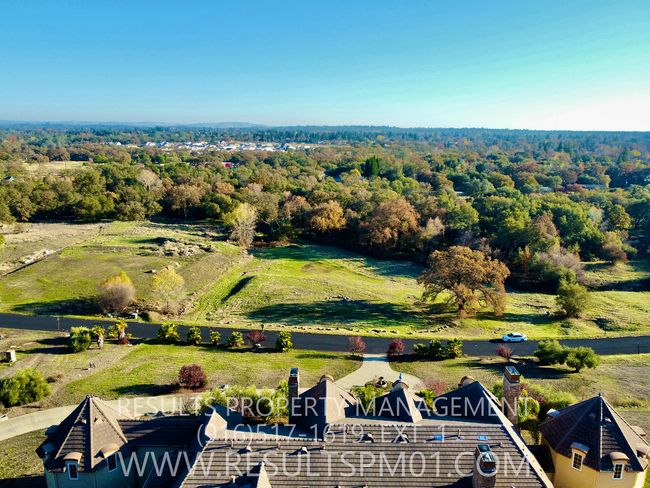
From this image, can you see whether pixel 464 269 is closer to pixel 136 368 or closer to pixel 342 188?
pixel 136 368

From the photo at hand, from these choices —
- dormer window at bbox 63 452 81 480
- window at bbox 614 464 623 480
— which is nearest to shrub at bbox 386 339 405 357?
window at bbox 614 464 623 480

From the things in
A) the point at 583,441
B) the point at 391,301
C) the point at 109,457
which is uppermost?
the point at 583,441

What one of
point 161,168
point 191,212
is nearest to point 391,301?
point 191,212

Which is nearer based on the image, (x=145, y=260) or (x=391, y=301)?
(x=391, y=301)

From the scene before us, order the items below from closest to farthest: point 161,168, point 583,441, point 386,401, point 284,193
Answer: point 583,441 → point 386,401 → point 284,193 → point 161,168

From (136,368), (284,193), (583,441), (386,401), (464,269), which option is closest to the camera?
(583,441)

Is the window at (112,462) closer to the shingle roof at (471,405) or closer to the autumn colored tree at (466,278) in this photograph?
the shingle roof at (471,405)

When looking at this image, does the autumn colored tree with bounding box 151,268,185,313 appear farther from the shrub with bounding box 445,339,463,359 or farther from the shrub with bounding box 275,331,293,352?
the shrub with bounding box 445,339,463,359
